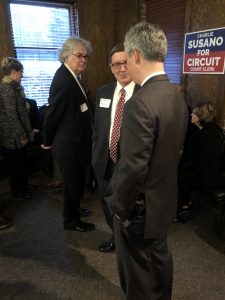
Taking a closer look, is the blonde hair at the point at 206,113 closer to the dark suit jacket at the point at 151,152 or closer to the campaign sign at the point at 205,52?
the campaign sign at the point at 205,52

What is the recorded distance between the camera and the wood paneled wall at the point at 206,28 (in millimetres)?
2793

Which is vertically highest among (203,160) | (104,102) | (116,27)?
(116,27)

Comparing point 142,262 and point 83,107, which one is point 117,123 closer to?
point 83,107

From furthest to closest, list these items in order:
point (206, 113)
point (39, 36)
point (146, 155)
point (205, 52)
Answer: point (39, 36) < point (205, 52) < point (206, 113) < point (146, 155)

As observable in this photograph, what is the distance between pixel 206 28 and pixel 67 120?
199 cm

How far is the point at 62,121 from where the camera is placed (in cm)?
204

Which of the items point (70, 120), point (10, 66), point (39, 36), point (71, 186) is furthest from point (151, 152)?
point (39, 36)

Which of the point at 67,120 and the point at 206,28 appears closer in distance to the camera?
the point at 67,120

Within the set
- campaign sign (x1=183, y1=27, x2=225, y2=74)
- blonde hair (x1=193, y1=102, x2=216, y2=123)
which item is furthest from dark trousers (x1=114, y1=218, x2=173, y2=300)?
campaign sign (x1=183, y1=27, x2=225, y2=74)

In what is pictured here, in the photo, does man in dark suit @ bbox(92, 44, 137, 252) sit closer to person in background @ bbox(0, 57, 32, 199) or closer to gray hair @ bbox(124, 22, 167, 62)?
gray hair @ bbox(124, 22, 167, 62)

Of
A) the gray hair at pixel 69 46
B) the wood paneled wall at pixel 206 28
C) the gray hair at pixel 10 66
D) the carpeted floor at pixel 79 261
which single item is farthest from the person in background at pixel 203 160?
the gray hair at pixel 10 66

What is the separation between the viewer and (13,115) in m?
2.64

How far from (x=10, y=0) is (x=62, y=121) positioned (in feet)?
7.40

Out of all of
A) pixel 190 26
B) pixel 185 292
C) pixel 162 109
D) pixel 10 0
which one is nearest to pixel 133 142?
pixel 162 109
